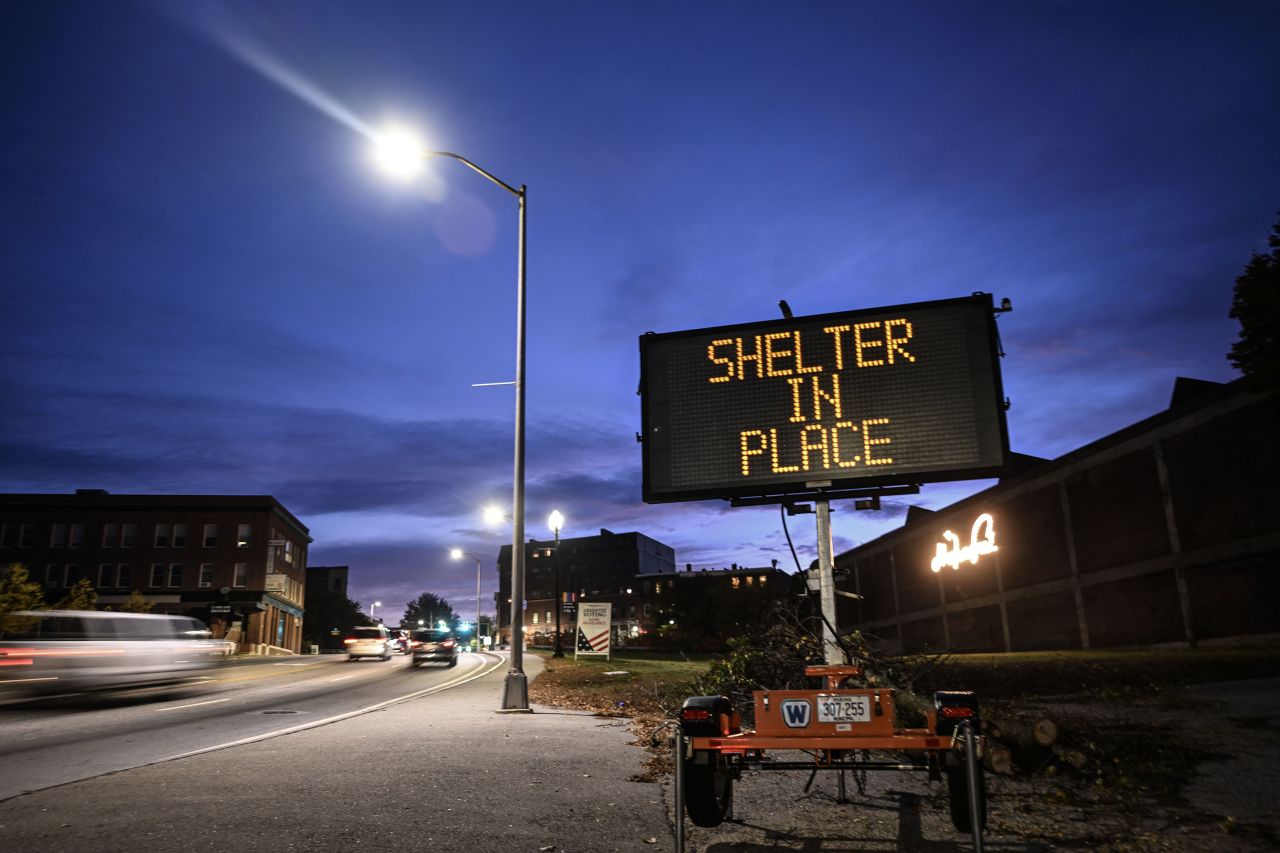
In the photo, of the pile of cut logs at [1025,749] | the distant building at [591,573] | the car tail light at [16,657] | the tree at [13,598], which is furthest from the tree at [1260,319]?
the distant building at [591,573]

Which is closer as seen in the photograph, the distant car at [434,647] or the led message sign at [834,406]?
the led message sign at [834,406]

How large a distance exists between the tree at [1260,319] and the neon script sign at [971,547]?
17.2 m

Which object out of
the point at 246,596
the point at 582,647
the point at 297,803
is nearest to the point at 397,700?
the point at 297,803

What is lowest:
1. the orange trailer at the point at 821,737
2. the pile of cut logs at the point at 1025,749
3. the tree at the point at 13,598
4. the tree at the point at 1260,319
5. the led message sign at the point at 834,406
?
the pile of cut logs at the point at 1025,749

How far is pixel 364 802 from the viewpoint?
6.03 m

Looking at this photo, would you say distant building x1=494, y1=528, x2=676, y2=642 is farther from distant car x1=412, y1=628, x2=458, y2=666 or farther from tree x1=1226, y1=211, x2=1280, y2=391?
tree x1=1226, y1=211, x2=1280, y2=391

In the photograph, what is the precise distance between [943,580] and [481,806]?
42.1 meters

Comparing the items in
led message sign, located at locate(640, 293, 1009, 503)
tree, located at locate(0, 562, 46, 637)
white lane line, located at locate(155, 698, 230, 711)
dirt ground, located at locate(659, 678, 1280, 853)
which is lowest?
white lane line, located at locate(155, 698, 230, 711)

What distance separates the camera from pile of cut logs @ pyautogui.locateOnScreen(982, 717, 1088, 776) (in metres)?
6.99

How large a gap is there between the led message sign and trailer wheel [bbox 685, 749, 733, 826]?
4.97 metres

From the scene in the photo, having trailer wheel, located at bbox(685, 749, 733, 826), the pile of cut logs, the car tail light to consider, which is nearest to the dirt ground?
the pile of cut logs

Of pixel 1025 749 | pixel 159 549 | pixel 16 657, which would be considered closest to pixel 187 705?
pixel 16 657

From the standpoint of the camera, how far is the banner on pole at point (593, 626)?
32.4m

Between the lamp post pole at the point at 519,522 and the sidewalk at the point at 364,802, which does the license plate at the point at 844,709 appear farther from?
the lamp post pole at the point at 519,522
